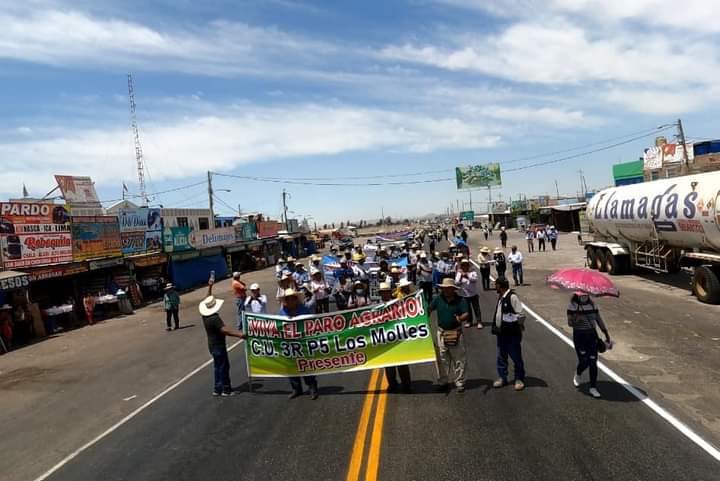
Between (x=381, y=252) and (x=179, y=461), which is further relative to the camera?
(x=381, y=252)

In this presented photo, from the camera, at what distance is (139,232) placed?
26125mm

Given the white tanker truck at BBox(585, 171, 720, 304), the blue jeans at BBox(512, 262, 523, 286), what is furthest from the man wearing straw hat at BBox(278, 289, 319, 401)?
A: the blue jeans at BBox(512, 262, 523, 286)

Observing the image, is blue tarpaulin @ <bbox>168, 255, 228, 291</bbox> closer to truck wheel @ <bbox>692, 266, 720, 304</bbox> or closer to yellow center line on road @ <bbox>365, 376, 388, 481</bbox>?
yellow center line on road @ <bbox>365, 376, 388, 481</bbox>

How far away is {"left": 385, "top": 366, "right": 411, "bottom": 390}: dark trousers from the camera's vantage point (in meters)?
7.81

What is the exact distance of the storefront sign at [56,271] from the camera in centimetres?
1809

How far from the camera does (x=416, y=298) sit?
793 cm

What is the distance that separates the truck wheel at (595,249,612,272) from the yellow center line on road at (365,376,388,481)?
1776 centimetres

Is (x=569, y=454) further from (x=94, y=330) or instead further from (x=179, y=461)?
(x=94, y=330)

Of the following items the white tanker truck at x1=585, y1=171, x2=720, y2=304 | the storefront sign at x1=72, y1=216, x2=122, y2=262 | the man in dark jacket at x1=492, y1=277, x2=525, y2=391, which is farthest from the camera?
the storefront sign at x1=72, y1=216, x2=122, y2=262

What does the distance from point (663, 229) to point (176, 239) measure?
24.3 meters

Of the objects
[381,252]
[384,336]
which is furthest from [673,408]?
[381,252]

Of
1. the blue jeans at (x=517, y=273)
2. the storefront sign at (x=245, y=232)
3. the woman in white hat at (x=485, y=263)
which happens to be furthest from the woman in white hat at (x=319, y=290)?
the storefront sign at (x=245, y=232)

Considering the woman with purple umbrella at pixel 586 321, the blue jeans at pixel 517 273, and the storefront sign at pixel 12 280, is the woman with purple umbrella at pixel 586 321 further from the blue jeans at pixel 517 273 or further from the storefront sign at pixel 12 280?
the storefront sign at pixel 12 280

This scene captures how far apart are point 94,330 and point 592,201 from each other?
21.7 m
